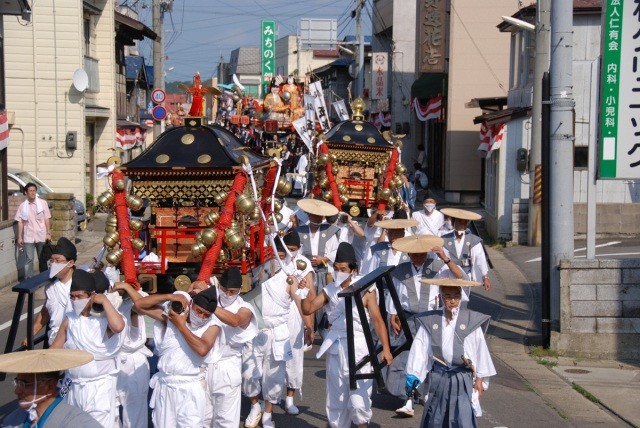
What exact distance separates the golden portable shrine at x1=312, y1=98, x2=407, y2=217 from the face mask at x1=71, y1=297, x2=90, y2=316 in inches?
330

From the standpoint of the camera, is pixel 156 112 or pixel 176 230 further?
pixel 156 112

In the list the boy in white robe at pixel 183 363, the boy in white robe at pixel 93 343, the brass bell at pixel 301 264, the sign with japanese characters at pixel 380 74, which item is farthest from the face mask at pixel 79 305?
the sign with japanese characters at pixel 380 74

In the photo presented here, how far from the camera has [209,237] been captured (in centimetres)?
941

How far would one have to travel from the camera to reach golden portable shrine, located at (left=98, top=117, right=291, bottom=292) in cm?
960

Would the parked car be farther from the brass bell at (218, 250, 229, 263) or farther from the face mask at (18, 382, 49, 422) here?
the face mask at (18, 382, 49, 422)

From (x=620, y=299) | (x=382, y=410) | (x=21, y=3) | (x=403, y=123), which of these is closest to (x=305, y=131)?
(x=21, y=3)

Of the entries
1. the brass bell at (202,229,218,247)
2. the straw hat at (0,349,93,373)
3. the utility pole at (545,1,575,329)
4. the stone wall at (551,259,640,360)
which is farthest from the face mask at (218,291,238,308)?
the utility pole at (545,1,575,329)

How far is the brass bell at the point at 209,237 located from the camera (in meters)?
9.41

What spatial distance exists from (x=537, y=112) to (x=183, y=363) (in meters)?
13.5

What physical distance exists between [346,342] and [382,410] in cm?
187

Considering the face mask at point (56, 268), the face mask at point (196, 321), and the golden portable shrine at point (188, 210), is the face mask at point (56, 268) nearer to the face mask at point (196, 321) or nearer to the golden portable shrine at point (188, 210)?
the golden portable shrine at point (188, 210)

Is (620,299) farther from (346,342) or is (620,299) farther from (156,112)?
(156,112)

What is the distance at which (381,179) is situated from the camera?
1614 cm

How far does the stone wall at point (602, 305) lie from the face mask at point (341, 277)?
12.9 feet
